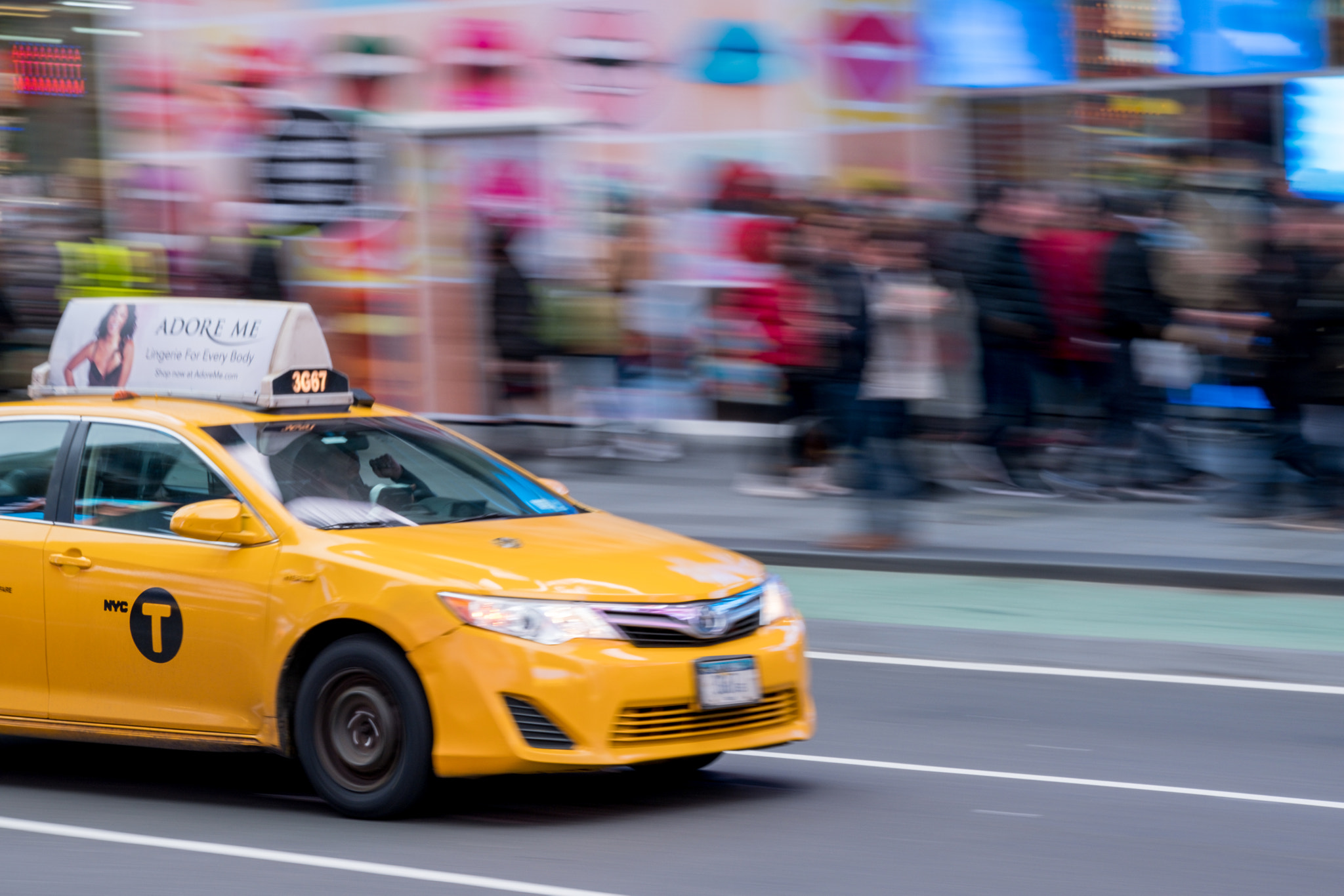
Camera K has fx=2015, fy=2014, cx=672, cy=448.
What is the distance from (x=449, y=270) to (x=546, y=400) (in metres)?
2.22

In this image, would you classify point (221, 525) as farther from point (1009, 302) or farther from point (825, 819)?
point (1009, 302)

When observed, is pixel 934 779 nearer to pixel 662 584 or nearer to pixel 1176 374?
pixel 662 584

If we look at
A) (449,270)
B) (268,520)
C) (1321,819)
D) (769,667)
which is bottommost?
(1321,819)

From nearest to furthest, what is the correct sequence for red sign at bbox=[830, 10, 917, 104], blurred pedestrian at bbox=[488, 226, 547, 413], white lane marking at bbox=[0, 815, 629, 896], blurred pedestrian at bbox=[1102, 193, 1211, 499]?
1. white lane marking at bbox=[0, 815, 629, 896]
2. blurred pedestrian at bbox=[1102, 193, 1211, 499]
3. blurred pedestrian at bbox=[488, 226, 547, 413]
4. red sign at bbox=[830, 10, 917, 104]

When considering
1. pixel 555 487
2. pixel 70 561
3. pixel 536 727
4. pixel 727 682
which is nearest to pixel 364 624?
pixel 536 727

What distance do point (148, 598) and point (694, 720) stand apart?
1.91 m

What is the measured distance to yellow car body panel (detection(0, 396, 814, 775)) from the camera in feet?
20.3

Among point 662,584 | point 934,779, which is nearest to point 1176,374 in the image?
point 934,779

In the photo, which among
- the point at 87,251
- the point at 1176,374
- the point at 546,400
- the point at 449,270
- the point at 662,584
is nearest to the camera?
the point at 662,584

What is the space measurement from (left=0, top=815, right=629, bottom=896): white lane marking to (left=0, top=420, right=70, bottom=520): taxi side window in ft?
3.84

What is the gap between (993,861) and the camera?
6.02 metres

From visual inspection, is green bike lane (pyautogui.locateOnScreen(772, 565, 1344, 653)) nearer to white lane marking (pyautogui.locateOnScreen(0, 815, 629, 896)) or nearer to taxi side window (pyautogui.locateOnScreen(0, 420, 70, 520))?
taxi side window (pyautogui.locateOnScreen(0, 420, 70, 520))

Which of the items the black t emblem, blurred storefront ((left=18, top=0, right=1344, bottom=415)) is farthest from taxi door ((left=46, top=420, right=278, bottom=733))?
blurred storefront ((left=18, top=0, right=1344, bottom=415))

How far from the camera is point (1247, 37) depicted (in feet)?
51.7
